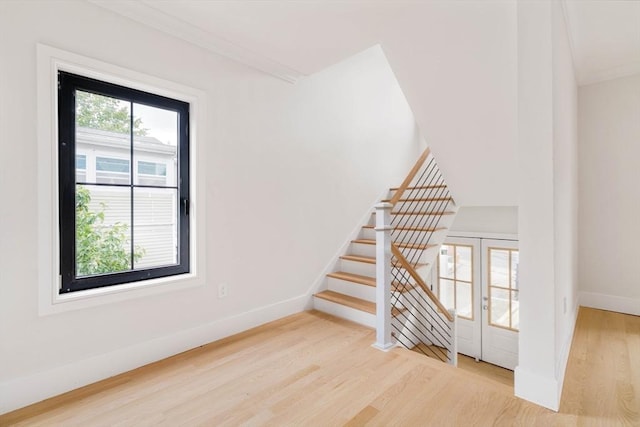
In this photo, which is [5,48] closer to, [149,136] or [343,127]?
[149,136]

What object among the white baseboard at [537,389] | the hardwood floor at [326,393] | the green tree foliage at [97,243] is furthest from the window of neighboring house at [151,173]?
the white baseboard at [537,389]

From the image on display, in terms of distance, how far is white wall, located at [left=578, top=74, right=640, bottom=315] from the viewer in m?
3.33

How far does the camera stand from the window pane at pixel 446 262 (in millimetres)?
5145

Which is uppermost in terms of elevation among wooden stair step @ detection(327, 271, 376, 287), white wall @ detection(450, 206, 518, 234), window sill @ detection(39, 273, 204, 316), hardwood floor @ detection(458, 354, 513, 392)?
white wall @ detection(450, 206, 518, 234)

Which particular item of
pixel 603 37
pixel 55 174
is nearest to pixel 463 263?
pixel 603 37

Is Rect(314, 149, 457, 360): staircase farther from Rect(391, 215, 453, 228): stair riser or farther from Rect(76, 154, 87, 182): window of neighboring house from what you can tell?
Rect(76, 154, 87, 182): window of neighboring house

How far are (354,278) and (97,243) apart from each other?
2.23m

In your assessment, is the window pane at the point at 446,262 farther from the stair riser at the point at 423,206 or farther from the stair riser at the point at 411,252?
the stair riser at the point at 411,252

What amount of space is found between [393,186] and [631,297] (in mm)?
2807

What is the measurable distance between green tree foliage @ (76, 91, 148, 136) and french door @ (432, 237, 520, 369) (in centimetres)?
450

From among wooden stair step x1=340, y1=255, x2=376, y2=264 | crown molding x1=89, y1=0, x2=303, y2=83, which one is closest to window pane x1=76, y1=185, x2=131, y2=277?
crown molding x1=89, y1=0, x2=303, y2=83

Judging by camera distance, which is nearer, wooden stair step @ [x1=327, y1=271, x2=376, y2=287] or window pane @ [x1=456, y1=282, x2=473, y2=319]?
wooden stair step @ [x1=327, y1=271, x2=376, y2=287]

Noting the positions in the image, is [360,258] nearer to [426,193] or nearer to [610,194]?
[426,193]

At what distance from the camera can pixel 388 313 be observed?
96.3 inches
